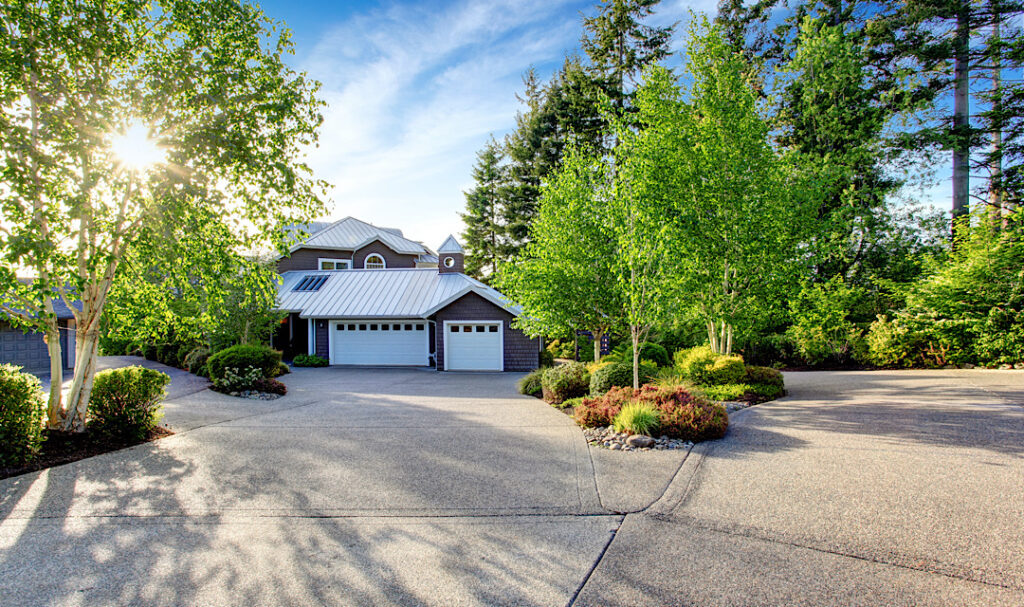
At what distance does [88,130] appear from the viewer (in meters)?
6.89

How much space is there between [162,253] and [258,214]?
5.02 feet

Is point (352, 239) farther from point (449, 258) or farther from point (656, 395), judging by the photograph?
point (656, 395)

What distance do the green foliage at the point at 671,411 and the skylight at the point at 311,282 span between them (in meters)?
17.7

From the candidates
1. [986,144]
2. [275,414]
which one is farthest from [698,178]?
[986,144]

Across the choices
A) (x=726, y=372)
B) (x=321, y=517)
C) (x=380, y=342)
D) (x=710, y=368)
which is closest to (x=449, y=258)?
(x=380, y=342)

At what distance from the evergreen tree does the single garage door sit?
13246 mm

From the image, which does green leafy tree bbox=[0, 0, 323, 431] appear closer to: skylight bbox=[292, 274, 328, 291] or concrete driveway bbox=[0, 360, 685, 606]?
concrete driveway bbox=[0, 360, 685, 606]

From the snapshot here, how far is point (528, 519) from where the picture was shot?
4.77 m

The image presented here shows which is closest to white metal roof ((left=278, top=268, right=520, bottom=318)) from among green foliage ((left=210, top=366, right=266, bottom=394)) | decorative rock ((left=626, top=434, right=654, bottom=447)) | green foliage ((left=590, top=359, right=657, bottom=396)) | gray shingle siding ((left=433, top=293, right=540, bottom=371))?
gray shingle siding ((left=433, top=293, right=540, bottom=371))

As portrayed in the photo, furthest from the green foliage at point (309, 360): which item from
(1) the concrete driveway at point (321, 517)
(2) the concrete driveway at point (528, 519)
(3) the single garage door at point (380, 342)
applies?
(2) the concrete driveway at point (528, 519)

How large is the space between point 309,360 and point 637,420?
16.7m

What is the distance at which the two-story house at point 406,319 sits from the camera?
1922 centimetres

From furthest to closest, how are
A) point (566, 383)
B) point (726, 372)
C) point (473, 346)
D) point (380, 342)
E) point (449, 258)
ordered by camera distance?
point (449, 258)
point (380, 342)
point (473, 346)
point (726, 372)
point (566, 383)

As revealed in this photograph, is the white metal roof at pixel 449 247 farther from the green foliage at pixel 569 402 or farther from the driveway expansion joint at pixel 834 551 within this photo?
the driveway expansion joint at pixel 834 551
